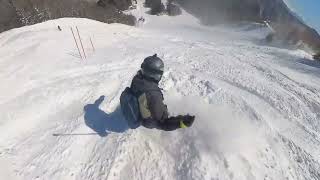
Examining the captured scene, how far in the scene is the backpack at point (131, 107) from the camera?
7902mm

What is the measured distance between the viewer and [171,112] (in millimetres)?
10586

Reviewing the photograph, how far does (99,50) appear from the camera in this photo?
16625 mm

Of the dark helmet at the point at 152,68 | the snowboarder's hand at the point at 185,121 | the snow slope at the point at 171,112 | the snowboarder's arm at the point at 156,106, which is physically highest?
the dark helmet at the point at 152,68

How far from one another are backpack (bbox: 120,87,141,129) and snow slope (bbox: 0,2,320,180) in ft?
2.66

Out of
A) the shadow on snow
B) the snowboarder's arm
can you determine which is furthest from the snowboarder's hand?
the shadow on snow

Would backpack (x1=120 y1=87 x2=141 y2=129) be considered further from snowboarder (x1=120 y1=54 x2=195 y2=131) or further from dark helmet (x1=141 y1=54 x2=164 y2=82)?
dark helmet (x1=141 y1=54 x2=164 y2=82)

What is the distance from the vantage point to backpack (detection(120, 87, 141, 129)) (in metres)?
7.90

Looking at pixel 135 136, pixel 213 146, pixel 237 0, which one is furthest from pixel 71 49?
pixel 237 0

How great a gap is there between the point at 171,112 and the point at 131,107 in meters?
2.69

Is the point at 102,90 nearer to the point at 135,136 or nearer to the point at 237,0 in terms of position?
the point at 135,136

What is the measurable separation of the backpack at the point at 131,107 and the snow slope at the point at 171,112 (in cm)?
81

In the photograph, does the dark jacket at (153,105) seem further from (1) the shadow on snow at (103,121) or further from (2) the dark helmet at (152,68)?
(1) the shadow on snow at (103,121)

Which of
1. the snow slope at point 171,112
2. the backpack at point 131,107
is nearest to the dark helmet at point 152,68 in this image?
the backpack at point 131,107

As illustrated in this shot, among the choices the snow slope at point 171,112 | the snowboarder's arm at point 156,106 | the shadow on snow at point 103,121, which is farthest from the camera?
the shadow on snow at point 103,121
